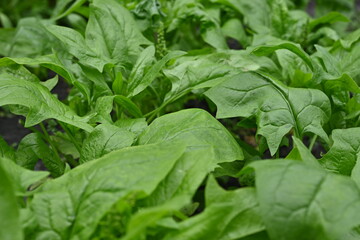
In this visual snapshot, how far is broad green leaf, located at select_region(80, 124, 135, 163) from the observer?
4.57 feet

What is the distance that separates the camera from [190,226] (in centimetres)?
105

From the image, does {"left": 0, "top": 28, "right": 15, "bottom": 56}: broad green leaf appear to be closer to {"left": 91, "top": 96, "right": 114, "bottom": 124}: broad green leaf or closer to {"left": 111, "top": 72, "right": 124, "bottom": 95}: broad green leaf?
{"left": 111, "top": 72, "right": 124, "bottom": 95}: broad green leaf

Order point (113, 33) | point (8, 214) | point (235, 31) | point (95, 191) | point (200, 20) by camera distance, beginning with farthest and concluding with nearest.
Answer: point (235, 31)
point (200, 20)
point (113, 33)
point (95, 191)
point (8, 214)

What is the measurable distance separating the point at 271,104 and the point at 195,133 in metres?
0.30

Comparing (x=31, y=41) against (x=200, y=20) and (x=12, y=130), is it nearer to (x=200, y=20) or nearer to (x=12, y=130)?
(x=12, y=130)

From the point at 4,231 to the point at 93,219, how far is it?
21 cm

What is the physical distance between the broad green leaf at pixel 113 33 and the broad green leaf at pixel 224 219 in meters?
0.84

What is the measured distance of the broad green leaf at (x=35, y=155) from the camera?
152 centimetres

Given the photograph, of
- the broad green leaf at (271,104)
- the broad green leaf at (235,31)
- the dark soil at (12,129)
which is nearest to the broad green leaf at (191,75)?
the broad green leaf at (271,104)

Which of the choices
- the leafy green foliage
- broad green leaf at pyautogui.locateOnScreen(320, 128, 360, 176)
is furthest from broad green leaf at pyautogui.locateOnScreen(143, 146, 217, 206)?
broad green leaf at pyautogui.locateOnScreen(320, 128, 360, 176)

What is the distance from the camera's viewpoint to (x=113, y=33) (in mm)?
1867

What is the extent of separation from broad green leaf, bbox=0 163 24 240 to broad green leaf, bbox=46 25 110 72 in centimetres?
79

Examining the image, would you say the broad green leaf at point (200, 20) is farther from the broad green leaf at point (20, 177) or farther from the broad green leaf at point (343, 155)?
the broad green leaf at point (20, 177)

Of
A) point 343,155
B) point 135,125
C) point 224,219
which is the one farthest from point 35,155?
point 343,155
